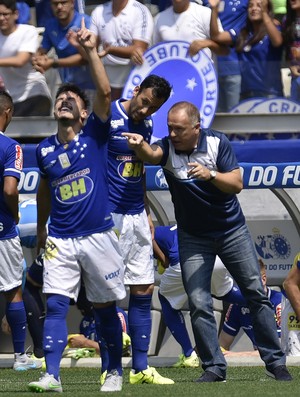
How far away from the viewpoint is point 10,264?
9.52 m

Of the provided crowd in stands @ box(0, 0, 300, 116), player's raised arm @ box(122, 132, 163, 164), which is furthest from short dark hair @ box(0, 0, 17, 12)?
player's raised arm @ box(122, 132, 163, 164)

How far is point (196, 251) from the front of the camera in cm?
788

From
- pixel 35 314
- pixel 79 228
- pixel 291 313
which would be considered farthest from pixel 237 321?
pixel 79 228

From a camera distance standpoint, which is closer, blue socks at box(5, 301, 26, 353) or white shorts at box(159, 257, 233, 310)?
blue socks at box(5, 301, 26, 353)

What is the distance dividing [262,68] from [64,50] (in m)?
2.24

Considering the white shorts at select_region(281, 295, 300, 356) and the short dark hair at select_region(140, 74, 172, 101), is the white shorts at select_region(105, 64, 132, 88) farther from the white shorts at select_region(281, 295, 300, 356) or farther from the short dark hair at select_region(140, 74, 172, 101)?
the short dark hair at select_region(140, 74, 172, 101)

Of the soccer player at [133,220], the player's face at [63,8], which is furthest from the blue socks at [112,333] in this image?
the player's face at [63,8]

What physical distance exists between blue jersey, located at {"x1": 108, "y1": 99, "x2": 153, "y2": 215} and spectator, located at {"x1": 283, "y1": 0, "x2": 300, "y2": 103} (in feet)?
13.4

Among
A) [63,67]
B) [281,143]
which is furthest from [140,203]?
[63,67]

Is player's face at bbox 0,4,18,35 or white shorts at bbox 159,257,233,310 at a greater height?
player's face at bbox 0,4,18,35

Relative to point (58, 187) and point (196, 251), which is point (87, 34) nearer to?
point (58, 187)

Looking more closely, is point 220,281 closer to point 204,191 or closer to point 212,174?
point 204,191

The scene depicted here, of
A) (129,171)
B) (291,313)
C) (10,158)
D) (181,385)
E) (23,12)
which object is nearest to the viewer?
(181,385)

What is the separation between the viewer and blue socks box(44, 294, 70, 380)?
23.1 feet
